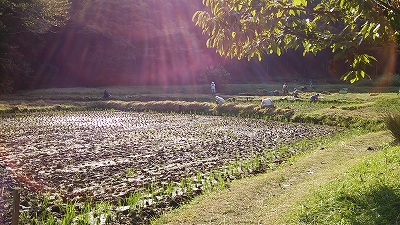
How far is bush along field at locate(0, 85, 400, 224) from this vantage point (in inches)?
204

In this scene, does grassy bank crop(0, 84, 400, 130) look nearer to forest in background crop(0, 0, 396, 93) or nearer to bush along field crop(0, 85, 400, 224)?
bush along field crop(0, 85, 400, 224)

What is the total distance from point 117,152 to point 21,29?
25.2m

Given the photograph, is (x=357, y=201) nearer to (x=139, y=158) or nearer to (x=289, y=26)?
(x=289, y=26)

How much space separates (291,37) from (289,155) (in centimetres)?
467

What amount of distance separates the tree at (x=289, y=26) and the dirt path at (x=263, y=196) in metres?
1.85

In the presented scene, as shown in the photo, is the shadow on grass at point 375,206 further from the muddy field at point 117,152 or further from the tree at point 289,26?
the muddy field at point 117,152

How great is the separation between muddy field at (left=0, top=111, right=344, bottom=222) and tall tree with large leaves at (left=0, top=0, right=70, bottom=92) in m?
11.6

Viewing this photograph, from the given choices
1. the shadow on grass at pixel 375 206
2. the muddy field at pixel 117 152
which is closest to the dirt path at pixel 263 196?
the shadow on grass at pixel 375 206

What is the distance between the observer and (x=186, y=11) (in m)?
46.6

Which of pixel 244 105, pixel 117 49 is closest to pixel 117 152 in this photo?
pixel 244 105

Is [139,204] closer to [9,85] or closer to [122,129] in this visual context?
[122,129]

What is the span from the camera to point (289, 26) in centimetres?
434

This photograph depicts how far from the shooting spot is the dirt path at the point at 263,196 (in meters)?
4.56

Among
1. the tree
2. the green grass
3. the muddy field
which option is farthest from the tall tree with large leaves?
the green grass
